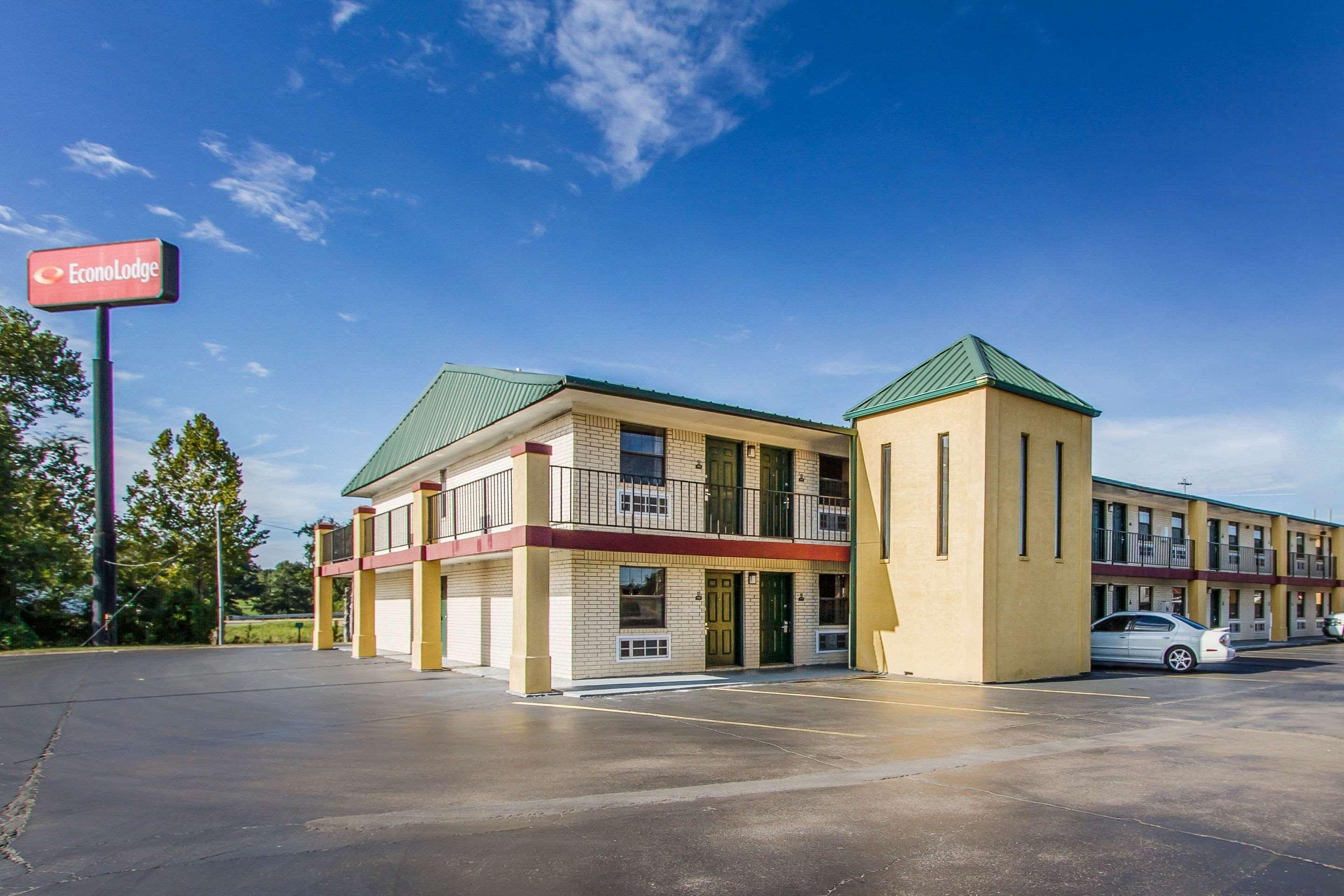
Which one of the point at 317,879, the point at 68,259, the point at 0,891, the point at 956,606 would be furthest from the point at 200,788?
the point at 68,259

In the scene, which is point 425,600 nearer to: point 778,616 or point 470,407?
point 470,407

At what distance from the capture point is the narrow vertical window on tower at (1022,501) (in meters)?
17.3

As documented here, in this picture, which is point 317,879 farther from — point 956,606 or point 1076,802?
point 956,606

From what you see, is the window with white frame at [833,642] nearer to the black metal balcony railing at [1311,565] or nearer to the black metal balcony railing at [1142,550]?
the black metal balcony railing at [1142,550]

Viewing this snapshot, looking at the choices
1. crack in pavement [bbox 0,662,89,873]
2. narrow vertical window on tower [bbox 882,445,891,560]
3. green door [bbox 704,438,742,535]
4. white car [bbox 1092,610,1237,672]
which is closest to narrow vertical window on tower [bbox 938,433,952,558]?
narrow vertical window on tower [bbox 882,445,891,560]

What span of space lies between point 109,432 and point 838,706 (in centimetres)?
3237

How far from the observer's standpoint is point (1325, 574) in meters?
37.1

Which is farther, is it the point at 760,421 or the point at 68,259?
the point at 68,259

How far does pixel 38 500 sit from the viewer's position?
3572 centimetres

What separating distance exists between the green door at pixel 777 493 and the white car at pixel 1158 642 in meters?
9.22

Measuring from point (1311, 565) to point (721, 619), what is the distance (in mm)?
33115

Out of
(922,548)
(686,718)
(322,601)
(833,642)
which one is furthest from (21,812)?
(322,601)

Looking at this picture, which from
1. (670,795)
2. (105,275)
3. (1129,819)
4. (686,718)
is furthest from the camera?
(105,275)

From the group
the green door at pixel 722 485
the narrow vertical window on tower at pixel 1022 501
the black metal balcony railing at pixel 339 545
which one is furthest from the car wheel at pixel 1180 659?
the black metal balcony railing at pixel 339 545
